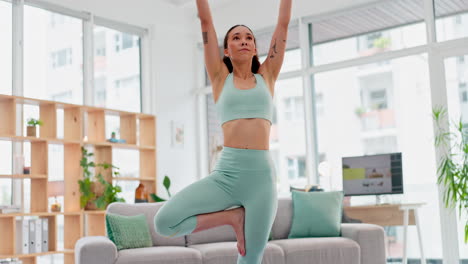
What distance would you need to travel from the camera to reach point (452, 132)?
5.90m

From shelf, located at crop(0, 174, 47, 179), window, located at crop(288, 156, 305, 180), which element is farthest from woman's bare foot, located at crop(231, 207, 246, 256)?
window, located at crop(288, 156, 305, 180)

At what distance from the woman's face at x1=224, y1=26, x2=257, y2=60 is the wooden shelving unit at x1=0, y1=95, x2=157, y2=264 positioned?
3738 mm

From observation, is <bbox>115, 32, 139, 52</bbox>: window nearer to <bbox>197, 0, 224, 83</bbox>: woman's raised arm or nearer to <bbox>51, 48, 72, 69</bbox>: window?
<bbox>51, 48, 72, 69</bbox>: window

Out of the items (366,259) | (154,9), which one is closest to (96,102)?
(154,9)

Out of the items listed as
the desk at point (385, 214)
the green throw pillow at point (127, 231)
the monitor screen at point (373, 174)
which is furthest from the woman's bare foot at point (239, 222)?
the monitor screen at point (373, 174)

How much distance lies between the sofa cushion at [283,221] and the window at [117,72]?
117 inches

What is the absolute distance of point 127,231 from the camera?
4.27 metres

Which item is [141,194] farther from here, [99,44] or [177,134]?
[99,44]

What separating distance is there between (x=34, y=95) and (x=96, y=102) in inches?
33.1

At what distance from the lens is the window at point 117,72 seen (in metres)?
7.00

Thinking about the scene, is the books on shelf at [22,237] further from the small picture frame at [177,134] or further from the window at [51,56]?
the small picture frame at [177,134]

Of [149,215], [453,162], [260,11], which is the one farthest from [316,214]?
[260,11]

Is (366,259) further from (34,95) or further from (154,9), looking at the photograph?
(154,9)

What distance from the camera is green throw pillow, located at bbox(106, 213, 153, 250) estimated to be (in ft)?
13.9
